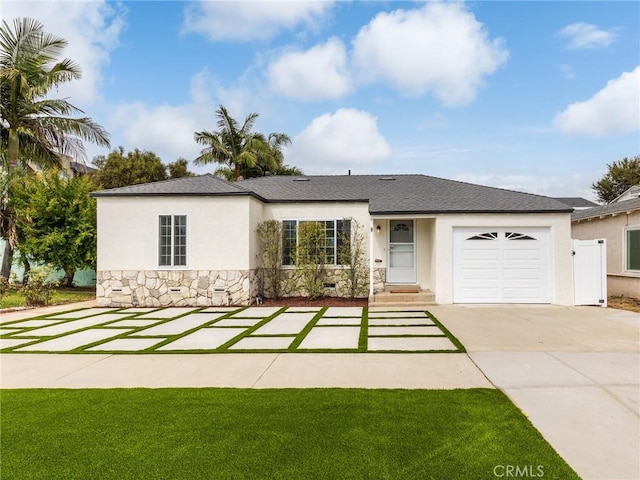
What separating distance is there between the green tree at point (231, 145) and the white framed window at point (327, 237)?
13.4 metres

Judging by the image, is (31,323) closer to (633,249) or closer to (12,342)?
(12,342)

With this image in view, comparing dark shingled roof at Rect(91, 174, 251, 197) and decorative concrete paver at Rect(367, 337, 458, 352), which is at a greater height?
dark shingled roof at Rect(91, 174, 251, 197)

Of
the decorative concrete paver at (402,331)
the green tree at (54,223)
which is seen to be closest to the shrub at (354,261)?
the decorative concrete paver at (402,331)

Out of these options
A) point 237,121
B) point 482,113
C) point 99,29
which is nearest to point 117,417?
point 99,29

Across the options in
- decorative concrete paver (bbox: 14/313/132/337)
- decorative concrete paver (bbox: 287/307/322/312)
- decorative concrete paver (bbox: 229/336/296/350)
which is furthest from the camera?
decorative concrete paver (bbox: 287/307/322/312)

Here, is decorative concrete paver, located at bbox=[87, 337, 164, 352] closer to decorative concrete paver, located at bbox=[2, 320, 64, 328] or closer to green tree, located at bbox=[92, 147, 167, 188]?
decorative concrete paver, located at bbox=[2, 320, 64, 328]

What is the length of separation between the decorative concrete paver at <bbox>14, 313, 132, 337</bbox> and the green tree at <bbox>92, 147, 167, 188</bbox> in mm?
20176

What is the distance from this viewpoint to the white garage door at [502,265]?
497 inches

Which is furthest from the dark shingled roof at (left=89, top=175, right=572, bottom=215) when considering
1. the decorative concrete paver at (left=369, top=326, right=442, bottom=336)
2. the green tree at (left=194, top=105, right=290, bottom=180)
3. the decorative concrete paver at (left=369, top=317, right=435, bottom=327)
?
the green tree at (left=194, top=105, right=290, bottom=180)

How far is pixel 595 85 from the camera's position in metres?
15.3

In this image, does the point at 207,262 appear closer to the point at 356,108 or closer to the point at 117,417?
the point at 117,417

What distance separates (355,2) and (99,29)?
886 centimetres

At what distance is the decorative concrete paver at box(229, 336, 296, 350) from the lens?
7373mm

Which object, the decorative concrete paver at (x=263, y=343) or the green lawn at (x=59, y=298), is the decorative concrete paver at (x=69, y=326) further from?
the decorative concrete paver at (x=263, y=343)
